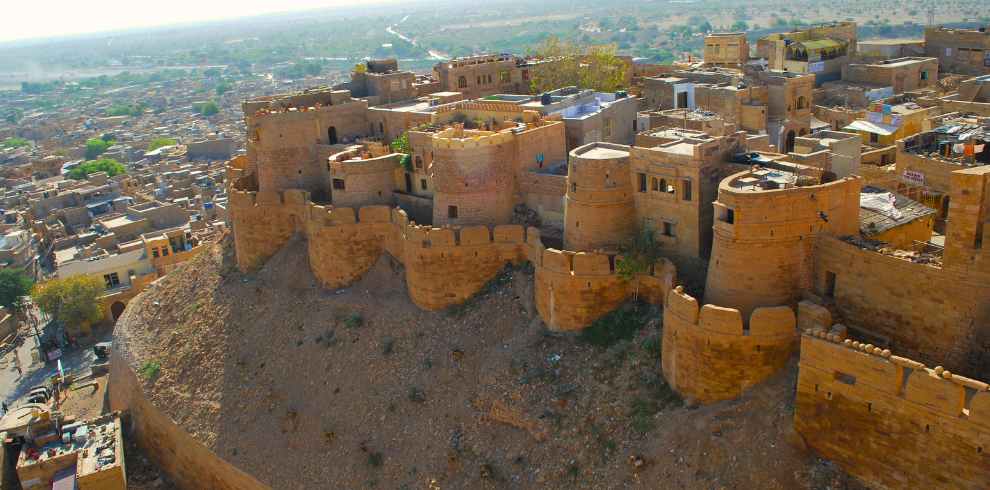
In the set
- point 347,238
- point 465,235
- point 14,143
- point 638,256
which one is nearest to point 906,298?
point 638,256

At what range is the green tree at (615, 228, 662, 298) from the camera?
21000mm

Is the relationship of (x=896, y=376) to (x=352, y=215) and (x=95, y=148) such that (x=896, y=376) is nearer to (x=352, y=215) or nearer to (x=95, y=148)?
(x=352, y=215)

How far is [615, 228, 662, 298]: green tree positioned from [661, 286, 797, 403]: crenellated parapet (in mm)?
2112

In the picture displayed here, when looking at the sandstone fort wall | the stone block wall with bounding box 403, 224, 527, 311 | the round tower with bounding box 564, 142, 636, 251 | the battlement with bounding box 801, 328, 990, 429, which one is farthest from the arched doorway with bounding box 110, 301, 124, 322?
the battlement with bounding box 801, 328, 990, 429

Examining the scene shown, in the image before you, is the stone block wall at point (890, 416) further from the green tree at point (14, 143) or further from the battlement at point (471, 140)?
the green tree at point (14, 143)

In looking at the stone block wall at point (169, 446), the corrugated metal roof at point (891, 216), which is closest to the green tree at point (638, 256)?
the corrugated metal roof at point (891, 216)

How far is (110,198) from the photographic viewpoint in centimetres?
5928

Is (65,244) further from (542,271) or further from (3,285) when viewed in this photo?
(542,271)

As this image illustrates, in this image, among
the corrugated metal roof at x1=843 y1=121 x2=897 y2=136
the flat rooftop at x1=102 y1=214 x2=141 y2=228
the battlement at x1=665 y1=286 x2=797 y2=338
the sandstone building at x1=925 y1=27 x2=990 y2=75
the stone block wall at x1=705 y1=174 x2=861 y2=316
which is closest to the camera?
the battlement at x1=665 y1=286 x2=797 y2=338

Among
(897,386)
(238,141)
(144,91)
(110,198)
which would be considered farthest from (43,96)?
(897,386)

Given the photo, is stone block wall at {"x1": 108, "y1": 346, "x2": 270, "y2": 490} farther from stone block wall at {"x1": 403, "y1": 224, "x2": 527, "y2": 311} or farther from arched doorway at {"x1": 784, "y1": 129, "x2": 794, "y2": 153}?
arched doorway at {"x1": 784, "y1": 129, "x2": 794, "y2": 153}

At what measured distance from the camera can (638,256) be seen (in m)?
21.0

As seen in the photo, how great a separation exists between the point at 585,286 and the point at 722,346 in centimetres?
464

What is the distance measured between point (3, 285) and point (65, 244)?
5.79 metres
